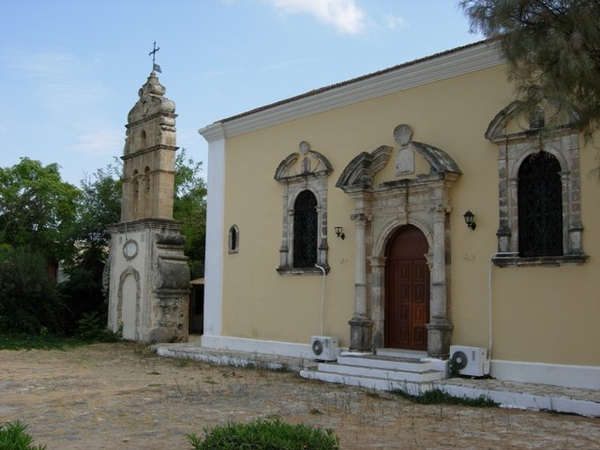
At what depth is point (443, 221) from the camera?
11.6 meters

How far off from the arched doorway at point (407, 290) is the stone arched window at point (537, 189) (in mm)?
1752

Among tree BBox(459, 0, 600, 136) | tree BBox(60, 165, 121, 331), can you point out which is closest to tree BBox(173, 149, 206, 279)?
tree BBox(60, 165, 121, 331)

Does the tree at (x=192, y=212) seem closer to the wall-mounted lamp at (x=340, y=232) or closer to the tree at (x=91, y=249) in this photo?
the tree at (x=91, y=249)

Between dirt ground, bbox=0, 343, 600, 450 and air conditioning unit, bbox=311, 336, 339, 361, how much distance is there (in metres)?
0.77

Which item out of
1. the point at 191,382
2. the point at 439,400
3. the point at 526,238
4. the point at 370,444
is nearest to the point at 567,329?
the point at 526,238

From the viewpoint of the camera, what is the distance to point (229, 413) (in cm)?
873

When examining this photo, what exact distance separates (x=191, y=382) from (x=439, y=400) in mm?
4074

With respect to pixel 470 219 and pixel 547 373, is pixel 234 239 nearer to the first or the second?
pixel 470 219

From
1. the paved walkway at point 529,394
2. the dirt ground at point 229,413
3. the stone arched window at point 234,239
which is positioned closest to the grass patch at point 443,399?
the paved walkway at point 529,394

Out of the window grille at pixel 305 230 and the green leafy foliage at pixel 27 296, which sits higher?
the window grille at pixel 305 230

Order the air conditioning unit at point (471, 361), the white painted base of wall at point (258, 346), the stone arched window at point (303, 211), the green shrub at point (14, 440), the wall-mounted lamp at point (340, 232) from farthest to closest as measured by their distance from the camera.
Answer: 1. the white painted base of wall at point (258, 346)
2. the stone arched window at point (303, 211)
3. the wall-mounted lamp at point (340, 232)
4. the air conditioning unit at point (471, 361)
5. the green shrub at point (14, 440)

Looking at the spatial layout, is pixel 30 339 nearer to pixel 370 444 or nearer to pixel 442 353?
pixel 442 353

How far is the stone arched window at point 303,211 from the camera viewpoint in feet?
45.2

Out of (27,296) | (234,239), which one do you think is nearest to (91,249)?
(27,296)
